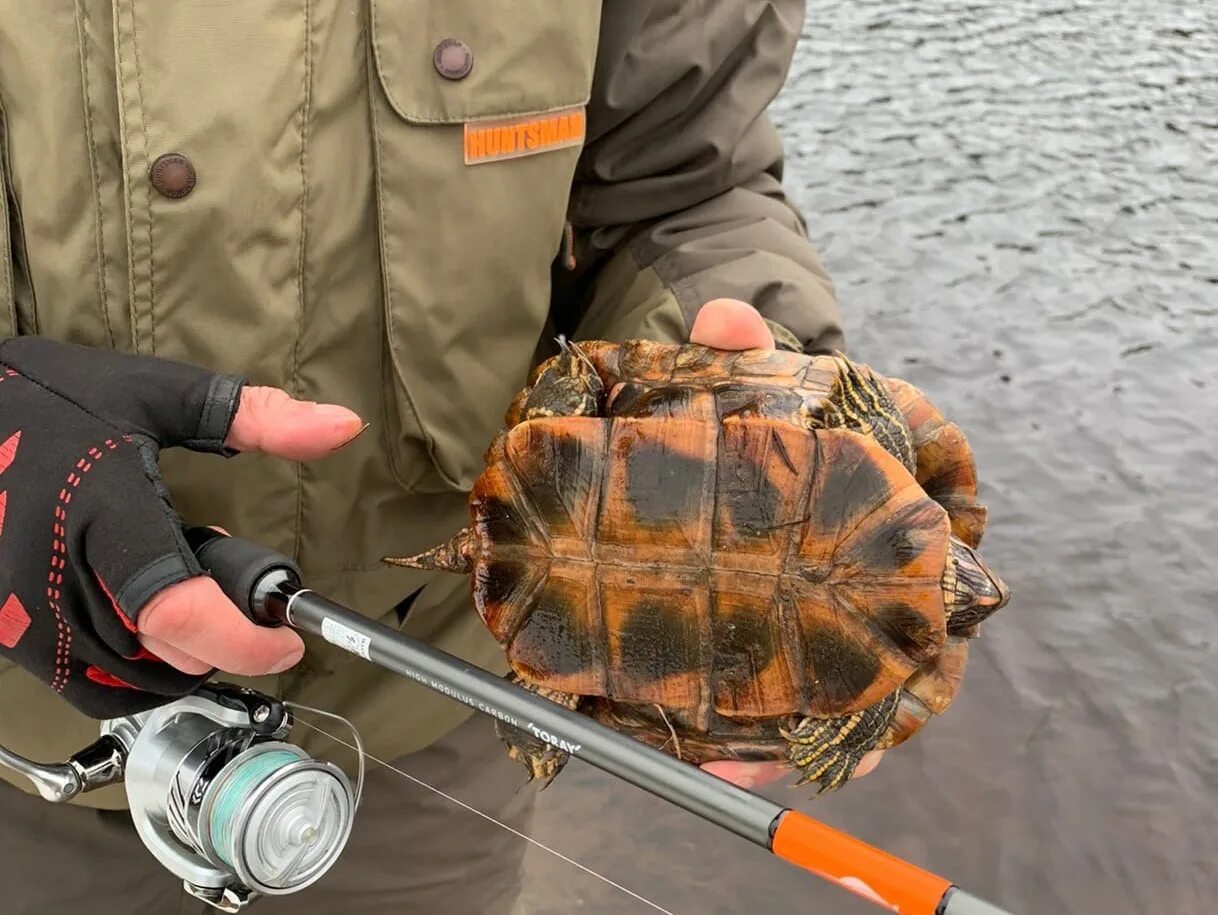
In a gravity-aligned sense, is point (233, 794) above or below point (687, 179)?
below

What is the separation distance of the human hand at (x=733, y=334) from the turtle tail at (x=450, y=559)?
1.32ft

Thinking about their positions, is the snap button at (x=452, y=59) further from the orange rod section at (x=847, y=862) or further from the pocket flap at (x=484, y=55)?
the orange rod section at (x=847, y=862)

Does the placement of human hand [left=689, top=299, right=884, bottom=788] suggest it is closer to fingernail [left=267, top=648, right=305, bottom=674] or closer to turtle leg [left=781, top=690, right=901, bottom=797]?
turtle leg [left=781, top=690, right=901, bottom=797]

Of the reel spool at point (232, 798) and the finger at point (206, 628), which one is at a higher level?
the finger at point (206, 628)

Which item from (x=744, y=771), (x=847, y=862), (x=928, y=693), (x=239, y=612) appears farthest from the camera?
(x=928, y=693)

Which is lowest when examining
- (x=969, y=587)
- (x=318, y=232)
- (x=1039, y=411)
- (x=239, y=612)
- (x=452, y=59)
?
(x=1039, y=411)

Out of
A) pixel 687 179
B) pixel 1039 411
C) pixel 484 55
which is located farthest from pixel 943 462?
pixel 1039 411

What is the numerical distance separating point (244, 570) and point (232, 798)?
244mm

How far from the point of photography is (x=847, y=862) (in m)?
1.08

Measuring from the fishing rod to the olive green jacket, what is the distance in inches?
10.5

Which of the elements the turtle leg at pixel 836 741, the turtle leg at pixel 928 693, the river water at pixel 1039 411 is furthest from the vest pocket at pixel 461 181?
the river water at pixel 1039 411

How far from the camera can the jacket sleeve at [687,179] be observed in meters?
1.62

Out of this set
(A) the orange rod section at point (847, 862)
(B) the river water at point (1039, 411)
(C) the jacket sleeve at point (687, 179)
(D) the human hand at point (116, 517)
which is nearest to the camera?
(A) the orange rod section at point (847, 862)

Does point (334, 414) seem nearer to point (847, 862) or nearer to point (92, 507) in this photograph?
point (92, 507)
